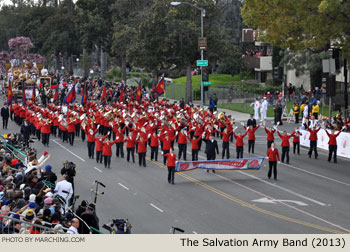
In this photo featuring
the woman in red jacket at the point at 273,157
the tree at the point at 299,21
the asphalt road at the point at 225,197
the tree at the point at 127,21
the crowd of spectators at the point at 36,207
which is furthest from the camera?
the tree at the point at 127,21

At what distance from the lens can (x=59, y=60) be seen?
10256cm

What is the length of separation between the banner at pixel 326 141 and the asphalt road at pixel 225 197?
1.62 ft

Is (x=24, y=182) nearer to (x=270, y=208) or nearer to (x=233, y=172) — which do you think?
(x=270, y=208)

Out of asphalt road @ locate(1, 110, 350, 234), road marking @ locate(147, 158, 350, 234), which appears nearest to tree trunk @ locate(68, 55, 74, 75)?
asphalt road @ locate(1, 110, 350, 234)

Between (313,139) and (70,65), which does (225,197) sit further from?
(70,65)

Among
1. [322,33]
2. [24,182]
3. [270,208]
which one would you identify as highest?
[322,33]

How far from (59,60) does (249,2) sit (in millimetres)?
75098

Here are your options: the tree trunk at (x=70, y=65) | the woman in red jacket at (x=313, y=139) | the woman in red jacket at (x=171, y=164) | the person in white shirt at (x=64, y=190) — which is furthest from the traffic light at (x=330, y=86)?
the tree trunk at (x=70, y=65)

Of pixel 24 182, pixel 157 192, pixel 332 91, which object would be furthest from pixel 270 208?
pixel 332 91

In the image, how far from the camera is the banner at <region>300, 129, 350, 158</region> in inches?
1137

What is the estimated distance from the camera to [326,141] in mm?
30422

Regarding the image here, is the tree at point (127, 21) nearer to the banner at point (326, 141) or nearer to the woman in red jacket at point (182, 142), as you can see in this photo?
the banner at point (326, 141)

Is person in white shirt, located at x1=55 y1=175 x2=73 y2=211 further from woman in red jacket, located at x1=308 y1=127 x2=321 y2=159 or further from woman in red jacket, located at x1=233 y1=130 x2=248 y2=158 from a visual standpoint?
woman in red jacket, located at x1=308 y1=127 x2=321 y2=159

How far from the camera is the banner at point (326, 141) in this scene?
28891mm
